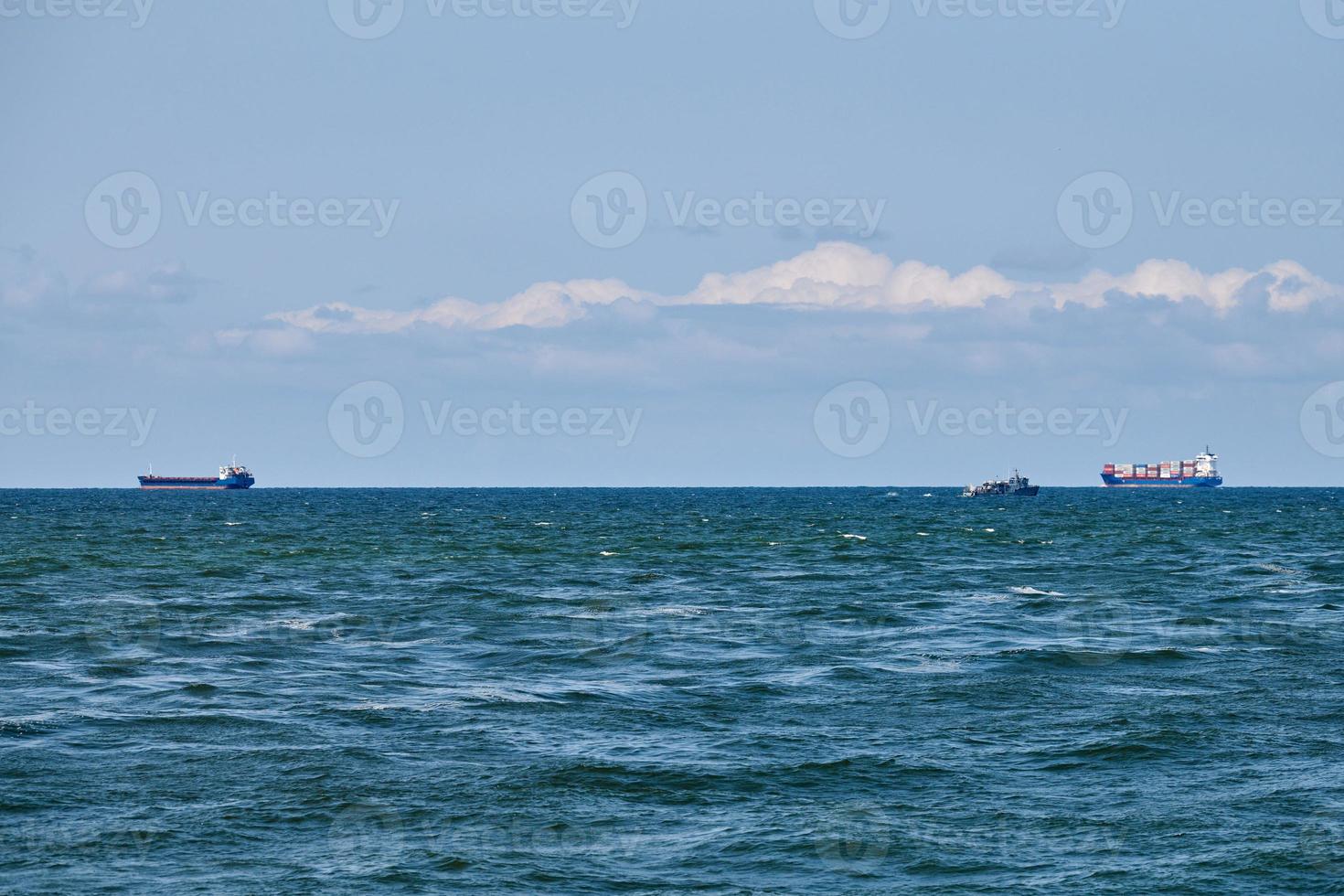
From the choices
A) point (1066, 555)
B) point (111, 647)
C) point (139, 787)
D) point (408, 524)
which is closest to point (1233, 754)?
point (139, 787)

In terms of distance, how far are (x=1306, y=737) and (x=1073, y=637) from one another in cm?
1499

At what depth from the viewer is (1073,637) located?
3956 cm

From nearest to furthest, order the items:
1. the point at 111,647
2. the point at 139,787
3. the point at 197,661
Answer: the point at 139,787 → the point at 197,661 → the point at 111,647

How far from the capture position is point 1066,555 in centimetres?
8031

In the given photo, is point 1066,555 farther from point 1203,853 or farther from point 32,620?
point 1203,853

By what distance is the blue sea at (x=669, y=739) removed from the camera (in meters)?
17.4

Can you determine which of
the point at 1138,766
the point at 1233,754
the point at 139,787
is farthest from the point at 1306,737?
the point at 139,787

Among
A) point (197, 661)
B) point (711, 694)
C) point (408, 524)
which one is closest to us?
point (711, 694)

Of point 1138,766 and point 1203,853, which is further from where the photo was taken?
point 1138,766

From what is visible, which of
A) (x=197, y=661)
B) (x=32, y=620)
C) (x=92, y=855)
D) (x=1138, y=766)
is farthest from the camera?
(x=32, y=620)

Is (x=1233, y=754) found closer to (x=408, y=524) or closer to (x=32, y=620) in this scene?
(x=32, y=620)

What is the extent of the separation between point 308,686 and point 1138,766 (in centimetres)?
1760

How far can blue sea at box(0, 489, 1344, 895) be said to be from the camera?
17438mm

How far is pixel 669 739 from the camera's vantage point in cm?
2502
